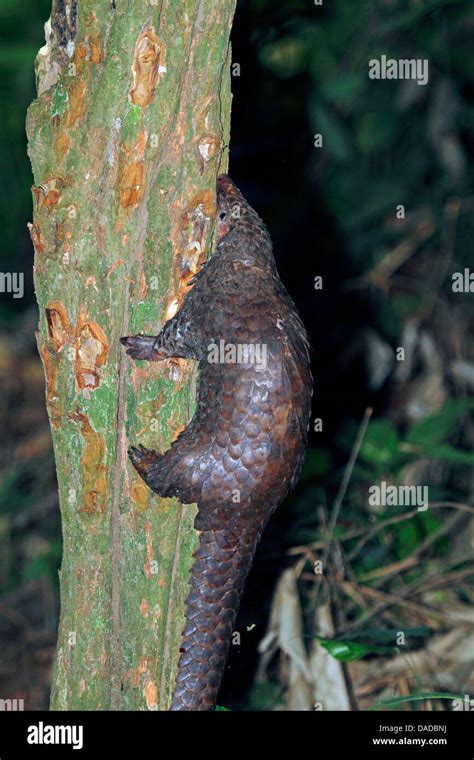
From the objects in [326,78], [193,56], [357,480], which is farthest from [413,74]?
[193,56]

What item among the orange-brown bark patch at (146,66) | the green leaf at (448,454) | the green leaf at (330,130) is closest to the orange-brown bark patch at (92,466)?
the orange-brown bark patch at (146,66)

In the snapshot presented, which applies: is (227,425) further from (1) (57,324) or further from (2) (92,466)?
(1) (57,324)

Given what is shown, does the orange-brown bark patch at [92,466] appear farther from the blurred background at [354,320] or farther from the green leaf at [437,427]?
the green leaf at [437,427]

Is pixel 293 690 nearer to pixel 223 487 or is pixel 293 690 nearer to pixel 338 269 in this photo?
pixel 223 487

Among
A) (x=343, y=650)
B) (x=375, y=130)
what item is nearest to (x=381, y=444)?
(x=343, y=650)

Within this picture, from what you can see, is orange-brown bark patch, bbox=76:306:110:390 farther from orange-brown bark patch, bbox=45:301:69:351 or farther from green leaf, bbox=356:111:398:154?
green leaf, bbox=356:111:398:154

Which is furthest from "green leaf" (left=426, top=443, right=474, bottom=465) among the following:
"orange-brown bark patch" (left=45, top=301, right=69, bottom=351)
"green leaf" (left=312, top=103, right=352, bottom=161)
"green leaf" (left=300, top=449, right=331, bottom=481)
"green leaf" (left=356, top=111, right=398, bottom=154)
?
"orange-brown bark patch" (left=45, top=301, right=69, bottom=351)
